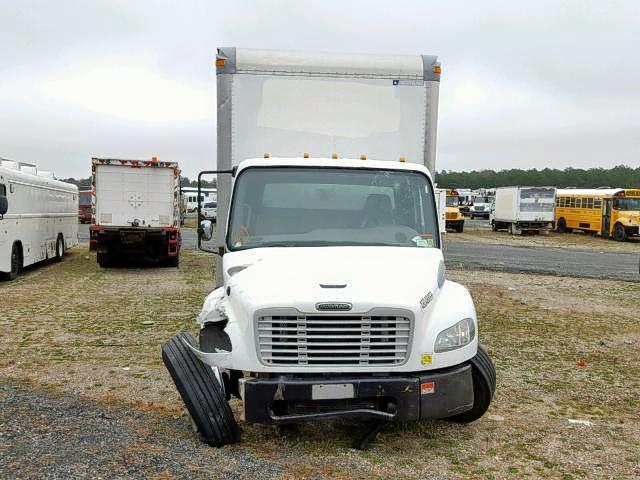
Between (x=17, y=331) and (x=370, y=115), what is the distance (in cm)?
582

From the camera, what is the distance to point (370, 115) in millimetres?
7363

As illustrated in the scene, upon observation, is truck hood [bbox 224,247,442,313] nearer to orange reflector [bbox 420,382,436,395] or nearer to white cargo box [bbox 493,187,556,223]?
orange reflector [bbox 420,382,436,395]

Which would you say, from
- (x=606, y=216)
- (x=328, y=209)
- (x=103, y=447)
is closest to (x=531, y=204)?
(x=606, y=216)

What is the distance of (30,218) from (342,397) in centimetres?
1392

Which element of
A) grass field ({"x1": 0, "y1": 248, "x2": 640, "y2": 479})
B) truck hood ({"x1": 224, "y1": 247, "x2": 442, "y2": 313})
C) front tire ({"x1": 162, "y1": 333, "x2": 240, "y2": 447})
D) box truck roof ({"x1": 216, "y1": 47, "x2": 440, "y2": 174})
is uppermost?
box truck roof ({"x1": 216, "y1": 47, "x2": 440, "y2": 174})

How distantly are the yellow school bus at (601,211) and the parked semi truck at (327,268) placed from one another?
104ft

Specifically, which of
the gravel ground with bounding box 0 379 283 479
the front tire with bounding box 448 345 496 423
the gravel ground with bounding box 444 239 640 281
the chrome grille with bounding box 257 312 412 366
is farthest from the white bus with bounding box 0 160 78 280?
the gravel ground with bounding box 444 239 640 281

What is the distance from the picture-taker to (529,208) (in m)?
37.5

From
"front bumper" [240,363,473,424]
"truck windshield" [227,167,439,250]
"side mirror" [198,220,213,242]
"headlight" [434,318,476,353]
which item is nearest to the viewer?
"front bumper" [240,363,473,424]

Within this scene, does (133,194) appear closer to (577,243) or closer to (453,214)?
(577,243)

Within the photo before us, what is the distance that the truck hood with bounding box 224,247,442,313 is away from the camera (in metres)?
4.36

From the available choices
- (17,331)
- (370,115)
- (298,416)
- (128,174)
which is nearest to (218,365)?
(298,416)

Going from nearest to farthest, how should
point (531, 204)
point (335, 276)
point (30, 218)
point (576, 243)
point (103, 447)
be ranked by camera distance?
1. point (103, 447)
2. point (335, 276)
3. point (30, 218)
4. point (576, 243)
5. point (531, 204)

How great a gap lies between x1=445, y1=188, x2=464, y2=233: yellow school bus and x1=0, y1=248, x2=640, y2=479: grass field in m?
24.6
